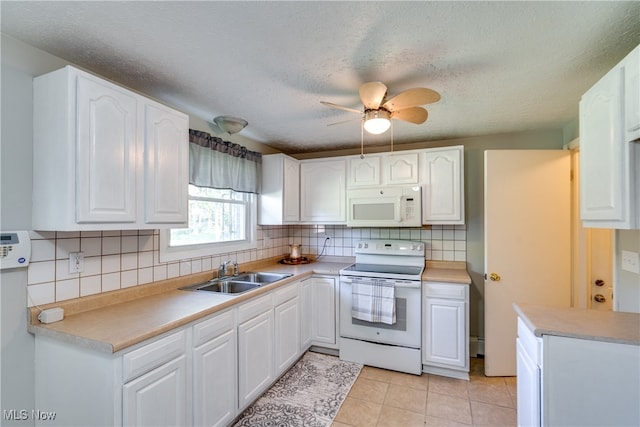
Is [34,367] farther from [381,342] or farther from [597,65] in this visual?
[597,65]

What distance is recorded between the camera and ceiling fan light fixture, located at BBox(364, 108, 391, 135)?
1.84 metres

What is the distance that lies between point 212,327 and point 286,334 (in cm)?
97

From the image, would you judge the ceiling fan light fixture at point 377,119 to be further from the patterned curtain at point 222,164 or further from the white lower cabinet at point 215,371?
the white lower cabinet at point 215,371

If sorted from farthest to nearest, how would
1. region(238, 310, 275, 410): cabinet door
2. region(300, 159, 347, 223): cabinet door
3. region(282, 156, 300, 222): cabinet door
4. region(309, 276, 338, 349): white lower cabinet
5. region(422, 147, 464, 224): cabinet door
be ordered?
region(300, 159, 347, 223): cabinet door, region(282, 156, 300, 222): cabinet door, region(309, 276, 338, 349): white lower cabinet, region(422, 147, 464, 224): cabinet door, region(238, 310, 275, 410): cabinet door

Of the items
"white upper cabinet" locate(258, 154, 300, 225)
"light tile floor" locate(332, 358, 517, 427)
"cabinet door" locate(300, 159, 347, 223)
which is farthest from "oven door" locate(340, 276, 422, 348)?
"white upper cabinet" locate(258, 154, 300, 225)

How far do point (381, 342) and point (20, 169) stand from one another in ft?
9.30

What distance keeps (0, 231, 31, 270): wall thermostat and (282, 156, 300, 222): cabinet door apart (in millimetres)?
2063

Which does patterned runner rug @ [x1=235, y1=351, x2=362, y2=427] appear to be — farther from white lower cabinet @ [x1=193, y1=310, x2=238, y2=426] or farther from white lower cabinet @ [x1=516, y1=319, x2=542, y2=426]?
white lower cabinet @ [x1=516, y1=319, x2=542, y2=426]

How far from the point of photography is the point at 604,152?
1.44 m

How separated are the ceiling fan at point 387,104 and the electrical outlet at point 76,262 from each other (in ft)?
5.42

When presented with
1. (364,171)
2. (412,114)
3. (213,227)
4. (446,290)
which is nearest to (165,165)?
(213,227)

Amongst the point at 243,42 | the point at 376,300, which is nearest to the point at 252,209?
the point at 376,300

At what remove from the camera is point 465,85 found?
1.93m

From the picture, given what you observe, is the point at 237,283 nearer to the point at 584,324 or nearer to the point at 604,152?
the point at 584,324
